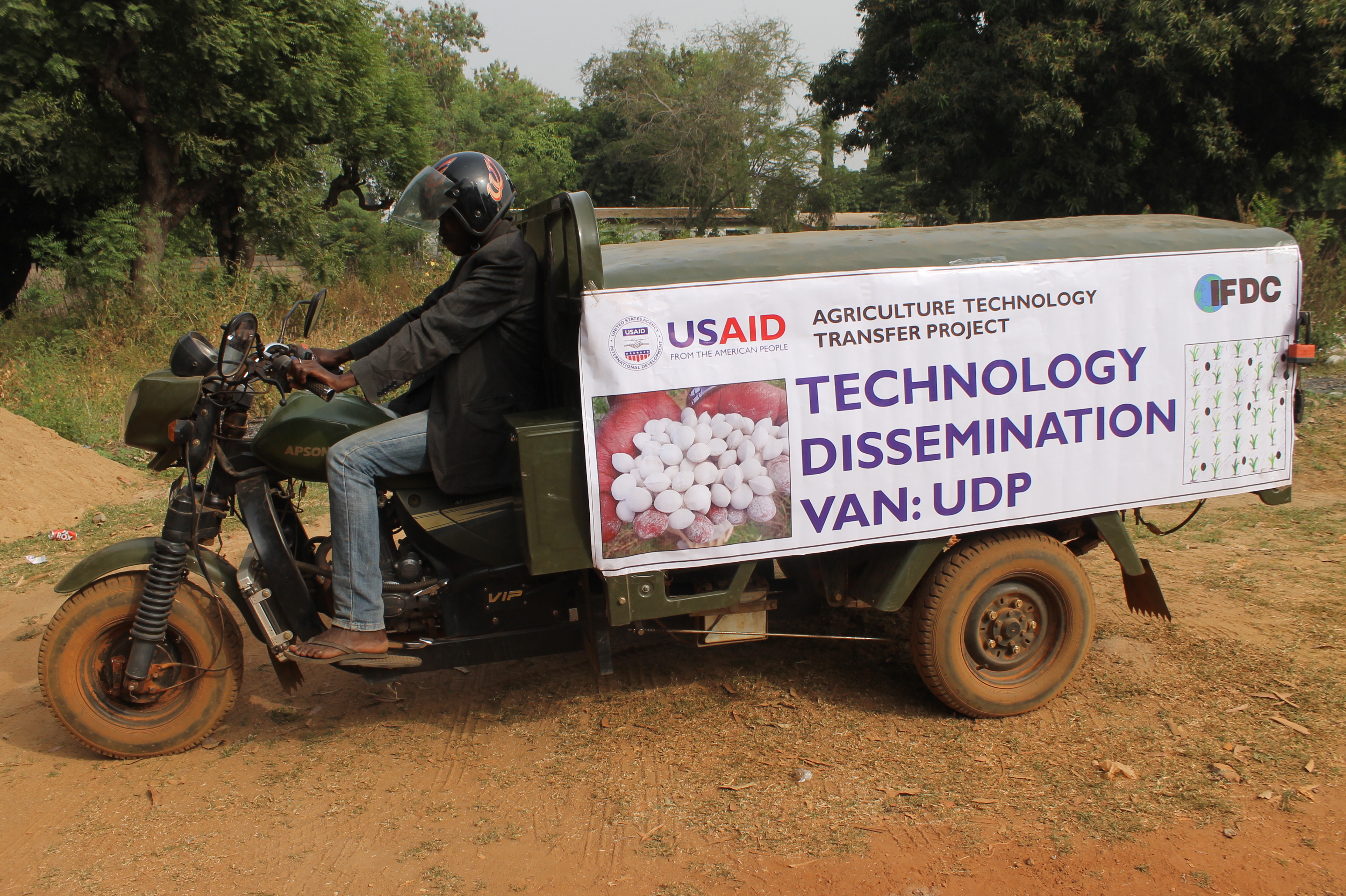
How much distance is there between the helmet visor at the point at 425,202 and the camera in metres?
3.55

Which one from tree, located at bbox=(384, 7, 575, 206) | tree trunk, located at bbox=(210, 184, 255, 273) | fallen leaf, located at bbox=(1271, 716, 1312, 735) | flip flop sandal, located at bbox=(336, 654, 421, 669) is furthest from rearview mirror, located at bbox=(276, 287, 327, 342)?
tree, located at bbox=(384, 7, 575, 206)

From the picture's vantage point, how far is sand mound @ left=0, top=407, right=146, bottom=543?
723cm

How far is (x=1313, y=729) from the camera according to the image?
11.8 ft

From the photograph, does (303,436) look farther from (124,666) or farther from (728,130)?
(728,130)

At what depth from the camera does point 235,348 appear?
3.46 meters

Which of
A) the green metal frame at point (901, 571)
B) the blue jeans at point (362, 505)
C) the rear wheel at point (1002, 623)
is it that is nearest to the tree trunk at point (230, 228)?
the blue jeans at point (362, 505)

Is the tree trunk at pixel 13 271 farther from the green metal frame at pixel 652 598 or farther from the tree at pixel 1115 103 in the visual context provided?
the green metal frame at pixel 652 598

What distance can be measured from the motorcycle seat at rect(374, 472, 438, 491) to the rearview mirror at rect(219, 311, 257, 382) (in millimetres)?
634

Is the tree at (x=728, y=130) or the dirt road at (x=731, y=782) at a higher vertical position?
the tree at (x=728, y=130)

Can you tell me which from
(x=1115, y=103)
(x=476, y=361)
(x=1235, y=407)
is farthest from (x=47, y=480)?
(x=1115, y=103)

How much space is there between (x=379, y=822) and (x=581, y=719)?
3.16 ft

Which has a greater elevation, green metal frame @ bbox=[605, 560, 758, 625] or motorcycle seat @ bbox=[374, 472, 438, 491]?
motorcycle seat @ bbox=[374, 472, 438, 491]

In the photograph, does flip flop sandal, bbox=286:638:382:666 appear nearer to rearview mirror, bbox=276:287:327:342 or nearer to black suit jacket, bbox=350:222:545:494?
black suit jacket, bbox=350:222:545:494

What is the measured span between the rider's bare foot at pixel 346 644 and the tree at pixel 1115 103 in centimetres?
1506
